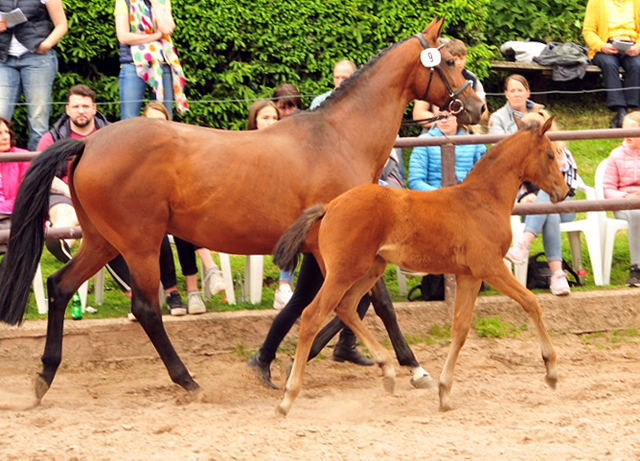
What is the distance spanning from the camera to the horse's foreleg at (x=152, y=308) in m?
4.93

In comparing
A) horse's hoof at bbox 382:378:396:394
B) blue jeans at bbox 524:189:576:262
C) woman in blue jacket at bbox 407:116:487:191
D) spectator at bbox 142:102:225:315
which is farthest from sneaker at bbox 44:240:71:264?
blue jeans at bbox 524:189:576:262

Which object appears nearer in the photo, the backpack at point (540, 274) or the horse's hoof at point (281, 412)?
the horse's hoof at point (281, 412)

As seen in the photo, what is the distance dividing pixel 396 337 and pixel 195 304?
4.93ft

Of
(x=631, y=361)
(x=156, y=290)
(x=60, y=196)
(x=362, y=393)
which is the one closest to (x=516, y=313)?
(x=631, y=361)

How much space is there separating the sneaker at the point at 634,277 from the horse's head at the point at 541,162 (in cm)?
204

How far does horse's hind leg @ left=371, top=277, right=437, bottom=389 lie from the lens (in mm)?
5203

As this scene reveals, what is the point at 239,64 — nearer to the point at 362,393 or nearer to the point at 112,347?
the point at 112,347

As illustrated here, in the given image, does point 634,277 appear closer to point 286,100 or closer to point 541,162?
point 541,162

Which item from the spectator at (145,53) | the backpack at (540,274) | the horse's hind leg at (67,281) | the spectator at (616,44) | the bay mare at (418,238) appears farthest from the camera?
the spectator at (616,44)

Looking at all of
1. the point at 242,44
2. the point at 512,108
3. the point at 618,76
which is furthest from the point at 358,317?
the point at 618,76

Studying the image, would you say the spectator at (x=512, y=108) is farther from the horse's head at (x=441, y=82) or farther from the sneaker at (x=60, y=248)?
the sneaker at (x=60, y=248)

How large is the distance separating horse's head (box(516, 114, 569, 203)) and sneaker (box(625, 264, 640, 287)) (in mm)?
2041

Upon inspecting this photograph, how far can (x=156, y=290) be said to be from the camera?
16.3ft

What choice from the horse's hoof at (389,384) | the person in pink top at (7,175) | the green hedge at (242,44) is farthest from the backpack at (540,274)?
the person in pink top at (7,175)
